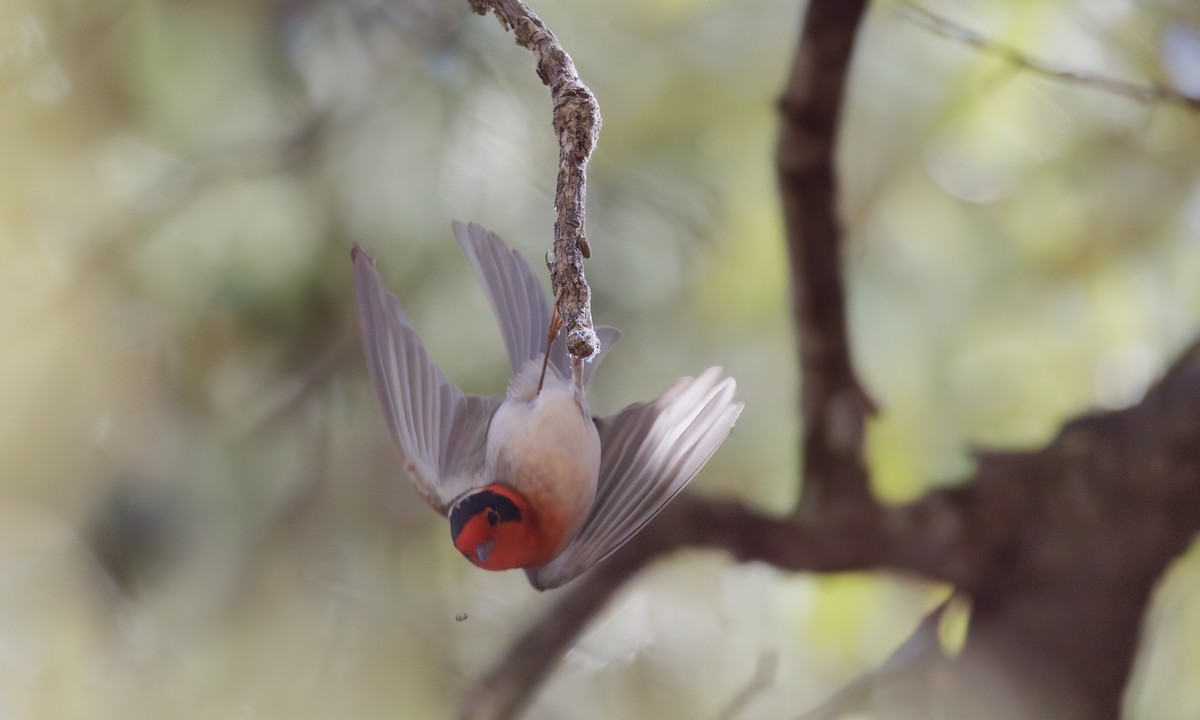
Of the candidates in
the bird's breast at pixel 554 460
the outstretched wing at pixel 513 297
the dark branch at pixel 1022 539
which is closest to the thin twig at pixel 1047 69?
the dark branch at pixel 1022 539

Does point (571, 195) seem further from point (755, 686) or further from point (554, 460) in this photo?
point (755, 686)

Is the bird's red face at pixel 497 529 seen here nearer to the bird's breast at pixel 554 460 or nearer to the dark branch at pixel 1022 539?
the bird's breast at pixel 554 460

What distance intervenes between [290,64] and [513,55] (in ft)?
0.63

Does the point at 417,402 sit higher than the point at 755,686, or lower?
higher

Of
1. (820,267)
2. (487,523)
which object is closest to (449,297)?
(820,267)

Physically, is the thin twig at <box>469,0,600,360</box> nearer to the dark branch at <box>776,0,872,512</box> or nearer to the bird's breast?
the bird's breast

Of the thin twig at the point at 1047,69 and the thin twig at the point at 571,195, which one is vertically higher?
the thin twig at the point at 571,195

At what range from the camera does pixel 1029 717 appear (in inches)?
29.3

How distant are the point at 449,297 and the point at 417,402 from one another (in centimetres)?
37

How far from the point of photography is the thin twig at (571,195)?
292 millimetres

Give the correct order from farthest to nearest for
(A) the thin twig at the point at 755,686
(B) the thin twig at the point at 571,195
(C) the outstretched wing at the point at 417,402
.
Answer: (A) the thin twig at the point at 755,686 → (C) the outstretched wing at the point at 417,402 → (B) the thin twig at the point at 571,195

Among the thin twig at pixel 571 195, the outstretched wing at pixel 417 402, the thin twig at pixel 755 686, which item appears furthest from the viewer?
the thin twig at pixel 755 686

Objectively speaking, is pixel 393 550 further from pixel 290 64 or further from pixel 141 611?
pixel 290 64

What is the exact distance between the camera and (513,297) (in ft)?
1.52
